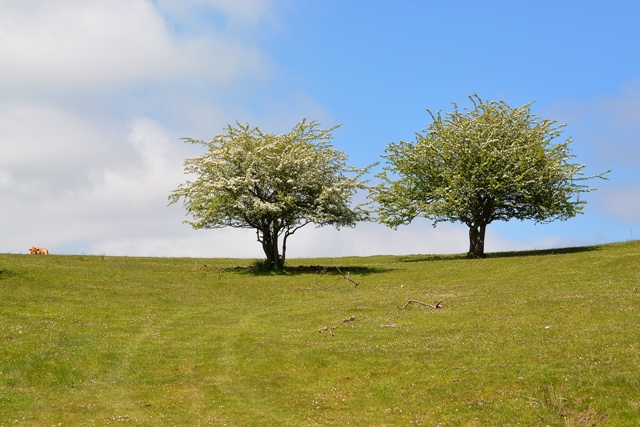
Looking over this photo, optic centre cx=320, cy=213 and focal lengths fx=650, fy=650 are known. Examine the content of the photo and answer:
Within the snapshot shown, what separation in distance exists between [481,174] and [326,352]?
4576cm

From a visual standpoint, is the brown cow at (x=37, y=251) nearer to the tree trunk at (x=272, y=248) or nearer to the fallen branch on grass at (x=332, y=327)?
the tree trunk at (x=272, y=248)

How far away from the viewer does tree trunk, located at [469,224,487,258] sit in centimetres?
7348

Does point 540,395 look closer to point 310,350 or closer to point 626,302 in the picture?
point 310,350

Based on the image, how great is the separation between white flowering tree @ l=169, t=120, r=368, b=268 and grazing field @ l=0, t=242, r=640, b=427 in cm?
1258

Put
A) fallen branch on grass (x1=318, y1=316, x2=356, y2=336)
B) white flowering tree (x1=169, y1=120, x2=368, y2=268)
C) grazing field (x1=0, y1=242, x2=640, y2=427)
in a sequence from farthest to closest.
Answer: white flowering tree (x1=169, y1=120, x2=368, y2=268) < fallen branch on grass (x1=318, y1=316, x2=356, y2=336) < grazing field (x1=0, y1=242, x2=640, y2=427)

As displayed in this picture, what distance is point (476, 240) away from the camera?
74125mm

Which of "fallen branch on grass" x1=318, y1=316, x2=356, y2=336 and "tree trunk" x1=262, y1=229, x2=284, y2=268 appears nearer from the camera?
"fallen branch on grass" x1=318, y1=316, x2=356, y2=336

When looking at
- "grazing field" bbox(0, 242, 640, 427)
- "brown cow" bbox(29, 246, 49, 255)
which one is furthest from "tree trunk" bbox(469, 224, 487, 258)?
"brown cow" bbox(29, 246, 49, 255)

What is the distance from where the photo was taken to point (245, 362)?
101 feet

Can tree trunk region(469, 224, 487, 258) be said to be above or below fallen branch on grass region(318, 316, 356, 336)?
above

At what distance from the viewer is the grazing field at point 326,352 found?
76.5ft

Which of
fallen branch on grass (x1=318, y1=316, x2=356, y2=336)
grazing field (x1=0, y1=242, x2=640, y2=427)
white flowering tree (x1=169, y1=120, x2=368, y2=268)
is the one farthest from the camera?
white flowering tree (x1=169, y1=120, x2=368, y2=268)

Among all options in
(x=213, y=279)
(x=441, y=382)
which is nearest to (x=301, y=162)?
(x=213, y=279)

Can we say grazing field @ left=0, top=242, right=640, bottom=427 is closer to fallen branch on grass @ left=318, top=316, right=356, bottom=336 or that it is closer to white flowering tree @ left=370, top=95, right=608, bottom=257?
fallen branch on grass @ left=318, top=316, right=356, bottom=336
